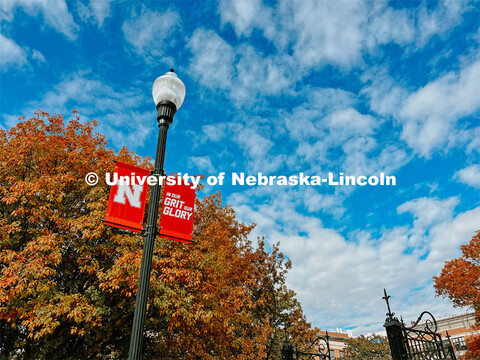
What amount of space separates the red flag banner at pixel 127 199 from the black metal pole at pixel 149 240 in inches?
11.2

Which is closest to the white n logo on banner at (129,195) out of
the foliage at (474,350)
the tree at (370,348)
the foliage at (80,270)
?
the foliage at (80,270)

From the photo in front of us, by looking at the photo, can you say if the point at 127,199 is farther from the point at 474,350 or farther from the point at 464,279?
the point at 474,350

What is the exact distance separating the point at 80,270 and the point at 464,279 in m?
31.7

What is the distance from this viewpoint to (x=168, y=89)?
5.52 metres

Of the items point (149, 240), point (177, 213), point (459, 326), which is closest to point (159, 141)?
point (177, 213)

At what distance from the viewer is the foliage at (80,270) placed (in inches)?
431

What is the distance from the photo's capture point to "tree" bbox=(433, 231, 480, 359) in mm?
28656

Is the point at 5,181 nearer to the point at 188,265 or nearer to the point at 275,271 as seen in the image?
the point at 188,265

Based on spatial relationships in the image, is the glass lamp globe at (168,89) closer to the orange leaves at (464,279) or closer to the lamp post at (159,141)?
the lamp post at (159,141)

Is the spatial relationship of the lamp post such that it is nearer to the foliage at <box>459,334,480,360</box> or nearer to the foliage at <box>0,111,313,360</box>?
the foliage at <box>0,111,313,360</box>

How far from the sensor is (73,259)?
13.3 m

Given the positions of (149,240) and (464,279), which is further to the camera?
(464,279)

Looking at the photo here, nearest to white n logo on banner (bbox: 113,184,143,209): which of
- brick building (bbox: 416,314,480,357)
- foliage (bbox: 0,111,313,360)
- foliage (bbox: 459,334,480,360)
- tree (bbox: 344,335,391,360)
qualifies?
foliage (bbox: 0,111,313,360)

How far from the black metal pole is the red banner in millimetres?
425
